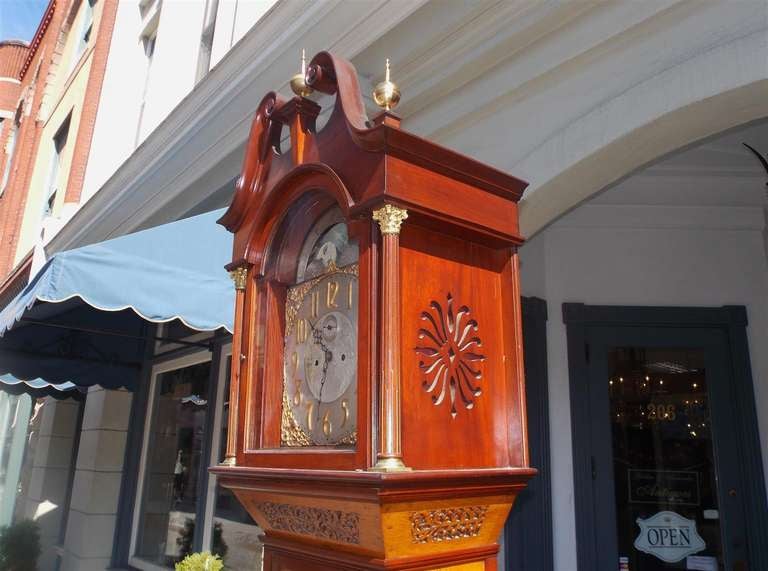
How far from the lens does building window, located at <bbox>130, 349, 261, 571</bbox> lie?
16.1 feet

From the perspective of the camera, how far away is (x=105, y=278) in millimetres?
3428

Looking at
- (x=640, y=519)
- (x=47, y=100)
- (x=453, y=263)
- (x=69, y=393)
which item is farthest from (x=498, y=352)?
(x=47, y=100)

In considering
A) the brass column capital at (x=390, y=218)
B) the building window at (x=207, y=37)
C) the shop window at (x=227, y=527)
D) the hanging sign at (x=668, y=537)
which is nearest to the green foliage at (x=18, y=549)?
the shop window at (x=227, y=527)

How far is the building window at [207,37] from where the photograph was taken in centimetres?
712

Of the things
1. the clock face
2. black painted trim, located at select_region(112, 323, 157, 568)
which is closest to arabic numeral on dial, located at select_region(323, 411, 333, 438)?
the clock face

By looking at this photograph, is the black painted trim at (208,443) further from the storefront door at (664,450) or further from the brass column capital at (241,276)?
the brass column capital at (241,276)

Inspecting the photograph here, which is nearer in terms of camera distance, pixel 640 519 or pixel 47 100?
pixel 640 519

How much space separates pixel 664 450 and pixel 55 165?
11.4m

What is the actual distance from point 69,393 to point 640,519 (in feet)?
23.2

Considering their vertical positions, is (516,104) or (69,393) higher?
(516,104)

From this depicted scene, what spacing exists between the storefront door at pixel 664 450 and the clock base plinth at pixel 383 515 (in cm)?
329

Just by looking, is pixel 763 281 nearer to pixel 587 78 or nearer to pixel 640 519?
pixel 640 519

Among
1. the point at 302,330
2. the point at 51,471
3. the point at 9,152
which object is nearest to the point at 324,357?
the point at 302,330

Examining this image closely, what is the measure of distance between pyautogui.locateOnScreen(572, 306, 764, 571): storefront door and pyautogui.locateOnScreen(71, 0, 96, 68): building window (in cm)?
1107
